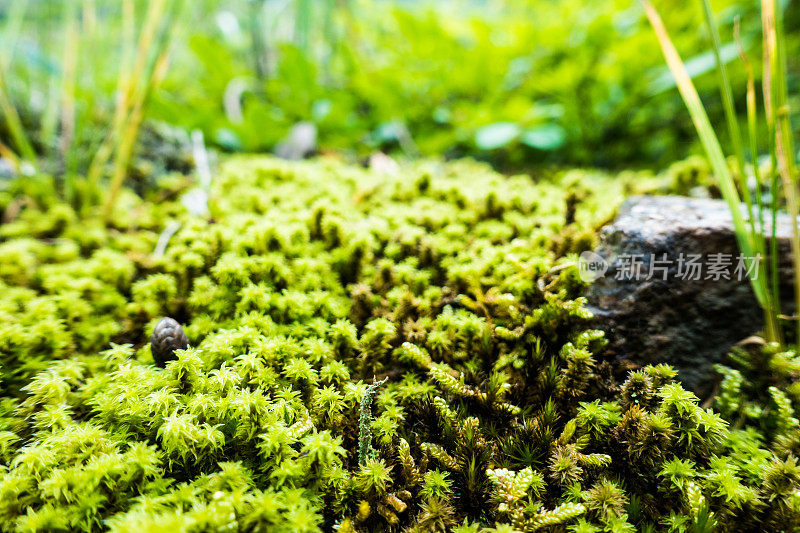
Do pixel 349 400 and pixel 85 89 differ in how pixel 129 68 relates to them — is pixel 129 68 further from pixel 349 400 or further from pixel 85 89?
pixel 349 400

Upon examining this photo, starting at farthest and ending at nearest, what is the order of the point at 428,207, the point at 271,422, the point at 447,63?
the point at 447,63 → the point at 428,207 → the point at 271,422

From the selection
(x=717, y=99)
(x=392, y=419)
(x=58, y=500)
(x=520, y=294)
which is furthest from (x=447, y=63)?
(x=58, y=500)

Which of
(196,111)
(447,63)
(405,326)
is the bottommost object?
(405,326)

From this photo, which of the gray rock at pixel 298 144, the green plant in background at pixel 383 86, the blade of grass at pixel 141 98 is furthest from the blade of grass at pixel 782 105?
the gray rock at pixel 298 144

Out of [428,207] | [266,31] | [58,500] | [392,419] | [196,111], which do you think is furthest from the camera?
[266,31]

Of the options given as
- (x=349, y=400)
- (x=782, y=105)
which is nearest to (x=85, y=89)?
(x=349, y=400)

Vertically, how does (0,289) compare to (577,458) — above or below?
above

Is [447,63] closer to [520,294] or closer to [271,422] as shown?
[520,294]
